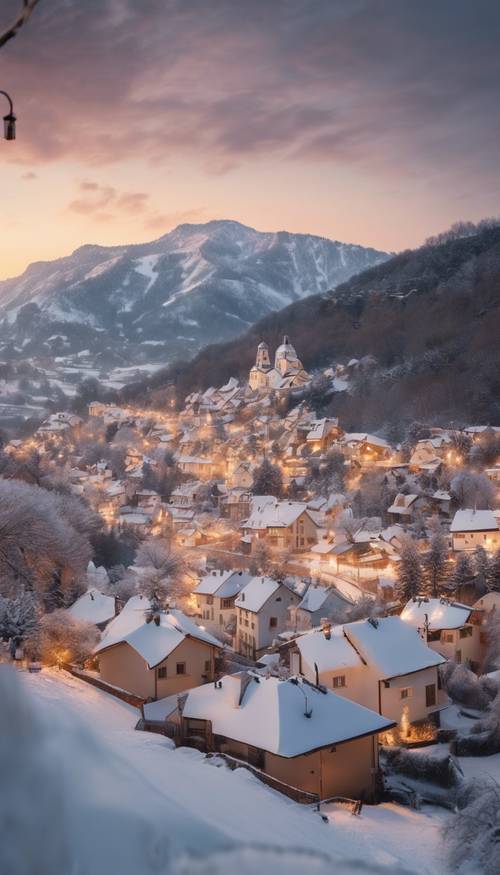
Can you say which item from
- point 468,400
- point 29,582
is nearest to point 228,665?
point 29,582

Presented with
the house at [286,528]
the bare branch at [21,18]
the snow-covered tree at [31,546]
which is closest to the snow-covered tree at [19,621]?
the snow-covered tree at [31,546]

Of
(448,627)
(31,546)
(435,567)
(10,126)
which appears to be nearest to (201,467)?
(435,567)

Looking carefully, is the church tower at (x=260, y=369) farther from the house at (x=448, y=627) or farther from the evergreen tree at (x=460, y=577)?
the house at (x=448, y=627)

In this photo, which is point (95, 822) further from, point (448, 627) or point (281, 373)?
point (281, 373)

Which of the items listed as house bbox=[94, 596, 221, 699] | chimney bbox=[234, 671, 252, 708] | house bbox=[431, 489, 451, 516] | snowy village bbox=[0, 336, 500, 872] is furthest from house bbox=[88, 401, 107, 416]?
chimney bbox=[234, 671, 252, 708]

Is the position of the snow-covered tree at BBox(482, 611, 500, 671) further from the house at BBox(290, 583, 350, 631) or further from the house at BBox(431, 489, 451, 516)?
the house at BBox(431, 489, 451, 516)

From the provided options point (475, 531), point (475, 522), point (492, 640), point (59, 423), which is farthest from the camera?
point (59, 423)

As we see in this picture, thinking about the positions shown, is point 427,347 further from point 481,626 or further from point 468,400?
point 481,626
